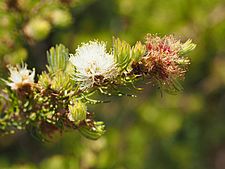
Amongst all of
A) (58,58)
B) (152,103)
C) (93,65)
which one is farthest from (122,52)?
(152,103)

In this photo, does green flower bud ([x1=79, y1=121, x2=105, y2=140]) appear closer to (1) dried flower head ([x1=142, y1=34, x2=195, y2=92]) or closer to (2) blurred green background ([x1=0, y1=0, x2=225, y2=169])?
(1) dried flower head ([x1=142, y1=34, x2=195, y2=92])

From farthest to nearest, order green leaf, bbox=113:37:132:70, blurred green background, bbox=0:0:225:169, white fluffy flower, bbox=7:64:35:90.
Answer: blurred green background, bbox=0:0:225:169
white fluffy flower, bbox=7:64:35:90
green leaf, bbox=113:37:132:70

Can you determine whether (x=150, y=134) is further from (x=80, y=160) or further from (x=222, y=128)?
(x=80, y=160)

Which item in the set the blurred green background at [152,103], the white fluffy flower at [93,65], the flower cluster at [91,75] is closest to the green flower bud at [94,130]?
the flower cluster at [91,75]

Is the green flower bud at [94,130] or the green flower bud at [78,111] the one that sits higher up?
the green flower bud at [78,111]

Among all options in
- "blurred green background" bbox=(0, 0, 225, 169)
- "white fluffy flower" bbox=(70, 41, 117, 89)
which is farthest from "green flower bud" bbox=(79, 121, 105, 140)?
"blurred green background" bbox=(0, 0, 225, 169)

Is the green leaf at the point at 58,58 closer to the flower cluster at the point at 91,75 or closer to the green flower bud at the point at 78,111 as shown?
the flower cluster at the point at 91,75

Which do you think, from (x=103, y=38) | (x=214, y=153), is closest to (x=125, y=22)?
(x=103, y=38)
